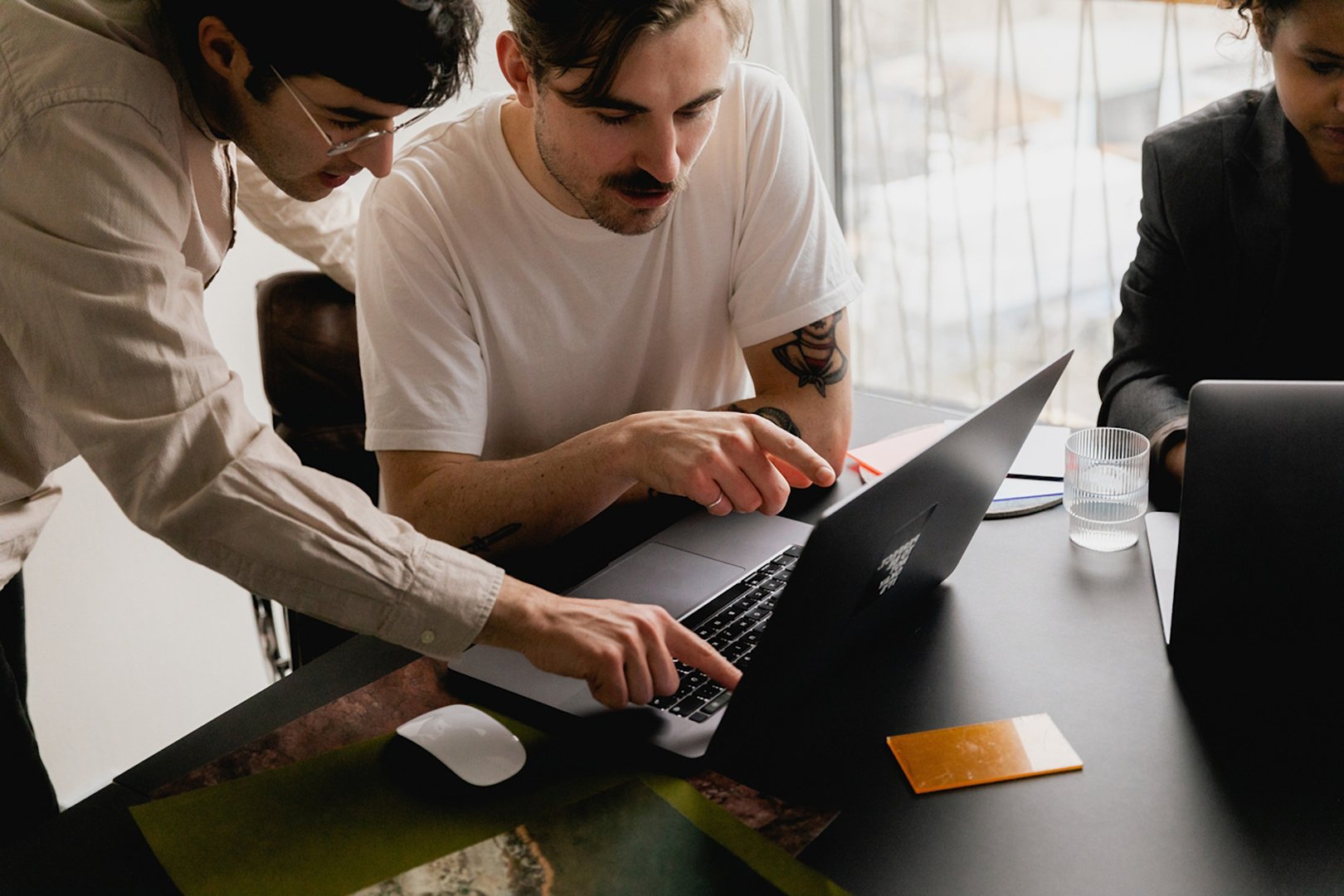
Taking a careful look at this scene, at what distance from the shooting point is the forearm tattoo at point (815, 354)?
1.60 meters

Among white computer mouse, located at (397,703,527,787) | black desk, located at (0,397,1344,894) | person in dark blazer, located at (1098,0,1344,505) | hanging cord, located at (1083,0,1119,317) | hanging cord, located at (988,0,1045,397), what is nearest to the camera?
black desk, located at (0,397,1344,894)

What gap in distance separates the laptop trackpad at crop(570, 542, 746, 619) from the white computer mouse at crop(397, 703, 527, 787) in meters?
0.23

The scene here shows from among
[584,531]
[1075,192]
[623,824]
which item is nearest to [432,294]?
[584,531]

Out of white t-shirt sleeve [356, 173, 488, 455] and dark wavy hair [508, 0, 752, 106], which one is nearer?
dark wavy hair [508, 0, 752, 106]

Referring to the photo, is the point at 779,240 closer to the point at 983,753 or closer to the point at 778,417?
the point at 778,417

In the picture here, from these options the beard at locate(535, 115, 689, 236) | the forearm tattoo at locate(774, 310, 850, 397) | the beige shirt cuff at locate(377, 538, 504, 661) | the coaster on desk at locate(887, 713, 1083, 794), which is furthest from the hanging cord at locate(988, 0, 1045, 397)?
the beige shirt cuff at locate(377, 538, 504, 661)

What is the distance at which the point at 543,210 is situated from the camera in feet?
5.21

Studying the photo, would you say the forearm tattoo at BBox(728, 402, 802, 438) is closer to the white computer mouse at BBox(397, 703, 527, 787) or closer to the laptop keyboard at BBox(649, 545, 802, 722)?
the laptop keyboard at BBox(649, 545, 802, 722)

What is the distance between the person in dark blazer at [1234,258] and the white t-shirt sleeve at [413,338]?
851 millimetres

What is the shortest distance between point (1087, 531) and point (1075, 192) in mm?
1911

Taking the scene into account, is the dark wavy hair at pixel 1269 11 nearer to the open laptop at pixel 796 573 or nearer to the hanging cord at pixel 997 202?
the open laptop at pixel 796 573

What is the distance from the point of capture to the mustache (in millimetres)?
1479

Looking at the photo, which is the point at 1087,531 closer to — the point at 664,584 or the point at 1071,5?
the point at 664,584

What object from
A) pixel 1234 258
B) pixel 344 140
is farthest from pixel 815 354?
pixel 344 140
